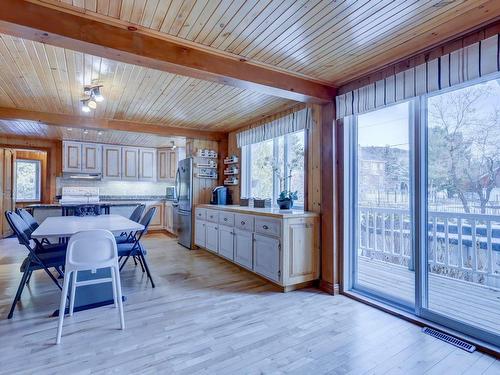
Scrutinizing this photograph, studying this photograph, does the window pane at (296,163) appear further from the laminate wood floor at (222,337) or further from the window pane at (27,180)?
the window pane at (27,180)

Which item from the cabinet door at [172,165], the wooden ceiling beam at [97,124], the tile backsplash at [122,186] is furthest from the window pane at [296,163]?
the tile backsplash at [122,186]

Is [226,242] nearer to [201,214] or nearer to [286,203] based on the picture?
[201,214]

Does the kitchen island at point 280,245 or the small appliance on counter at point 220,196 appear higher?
the small appliance on counter at point 220,196

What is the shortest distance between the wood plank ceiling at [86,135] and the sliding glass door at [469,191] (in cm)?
462

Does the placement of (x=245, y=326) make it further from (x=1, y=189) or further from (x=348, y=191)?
(x=1, y=189)

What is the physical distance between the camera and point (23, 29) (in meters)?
1.72

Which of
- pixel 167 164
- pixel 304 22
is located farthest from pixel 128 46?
pixel 167 164

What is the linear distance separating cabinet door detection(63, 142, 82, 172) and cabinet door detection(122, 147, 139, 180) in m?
0.97

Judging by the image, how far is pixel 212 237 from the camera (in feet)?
15.2

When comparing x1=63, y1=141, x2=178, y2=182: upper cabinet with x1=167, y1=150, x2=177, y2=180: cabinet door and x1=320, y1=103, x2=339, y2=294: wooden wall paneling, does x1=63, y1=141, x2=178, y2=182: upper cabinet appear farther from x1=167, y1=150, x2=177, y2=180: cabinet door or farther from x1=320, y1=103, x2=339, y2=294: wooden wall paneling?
x1=320, y1=103, x2=339, y2=294: wooden wall paneling

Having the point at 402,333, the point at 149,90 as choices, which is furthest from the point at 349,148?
the point at 149,90

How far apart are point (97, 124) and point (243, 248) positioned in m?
3.15

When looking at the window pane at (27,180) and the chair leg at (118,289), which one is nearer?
the chair leg at (118,289)

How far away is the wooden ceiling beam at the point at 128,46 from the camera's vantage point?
1717 millimetres
